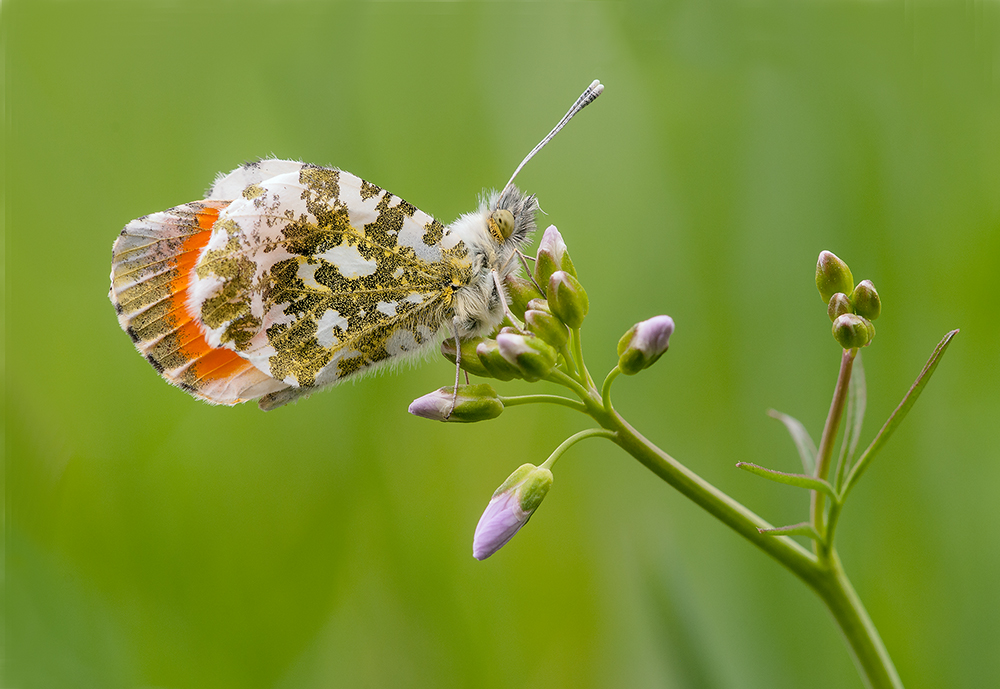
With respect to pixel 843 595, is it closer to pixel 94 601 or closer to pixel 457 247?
pixel 457 247

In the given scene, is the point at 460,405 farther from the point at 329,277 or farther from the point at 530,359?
the point at 329,277

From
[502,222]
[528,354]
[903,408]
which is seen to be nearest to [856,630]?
[903,408]

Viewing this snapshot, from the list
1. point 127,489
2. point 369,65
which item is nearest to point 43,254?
point 127,489

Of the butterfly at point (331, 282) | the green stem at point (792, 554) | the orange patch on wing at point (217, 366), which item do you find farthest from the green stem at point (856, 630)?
the orange patch on wing at point (217, 366)

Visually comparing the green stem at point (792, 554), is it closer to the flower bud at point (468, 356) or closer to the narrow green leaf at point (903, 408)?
the narrow green leaf at point (903, 408)

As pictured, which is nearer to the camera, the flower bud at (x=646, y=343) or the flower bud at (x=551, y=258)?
the flower bud at (x=646, y=343)

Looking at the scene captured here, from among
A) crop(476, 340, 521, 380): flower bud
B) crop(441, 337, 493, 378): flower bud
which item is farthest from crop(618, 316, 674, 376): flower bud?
crop(441, 337, 493, 378): flower bud
